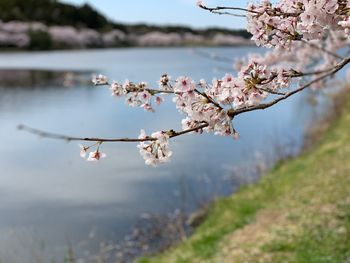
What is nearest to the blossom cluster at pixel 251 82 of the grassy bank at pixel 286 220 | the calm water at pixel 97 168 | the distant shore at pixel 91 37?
the grassy bank at pixel 286 220

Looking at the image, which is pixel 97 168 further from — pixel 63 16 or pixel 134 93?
pixel 63 16

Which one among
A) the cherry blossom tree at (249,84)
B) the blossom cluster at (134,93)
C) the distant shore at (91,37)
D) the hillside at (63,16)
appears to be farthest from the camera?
the hillside at (63,16)

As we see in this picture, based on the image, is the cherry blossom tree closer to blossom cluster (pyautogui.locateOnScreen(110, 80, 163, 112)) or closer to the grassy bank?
blossom cluster (pyautogui.locateOnScreen(110, 80, 163, 112))

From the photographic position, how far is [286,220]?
26.7 ft

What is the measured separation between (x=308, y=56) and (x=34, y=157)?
9.74m

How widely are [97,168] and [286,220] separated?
29.7 feet

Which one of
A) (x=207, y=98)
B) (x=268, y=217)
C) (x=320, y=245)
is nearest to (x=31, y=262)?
(x=268, y=217)

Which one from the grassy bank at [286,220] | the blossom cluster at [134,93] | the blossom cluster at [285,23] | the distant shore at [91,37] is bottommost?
the grassy bank at [286,220]

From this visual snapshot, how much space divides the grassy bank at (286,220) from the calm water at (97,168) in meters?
2.24

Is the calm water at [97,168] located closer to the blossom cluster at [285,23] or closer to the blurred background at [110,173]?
the blurred background at [110,173]

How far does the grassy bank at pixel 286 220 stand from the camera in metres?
6.70

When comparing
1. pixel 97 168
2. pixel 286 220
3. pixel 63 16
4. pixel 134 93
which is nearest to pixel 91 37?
pixel 63 16

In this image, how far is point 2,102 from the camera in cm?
2723

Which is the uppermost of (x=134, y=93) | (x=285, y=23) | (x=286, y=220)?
(x=285, y=23)
